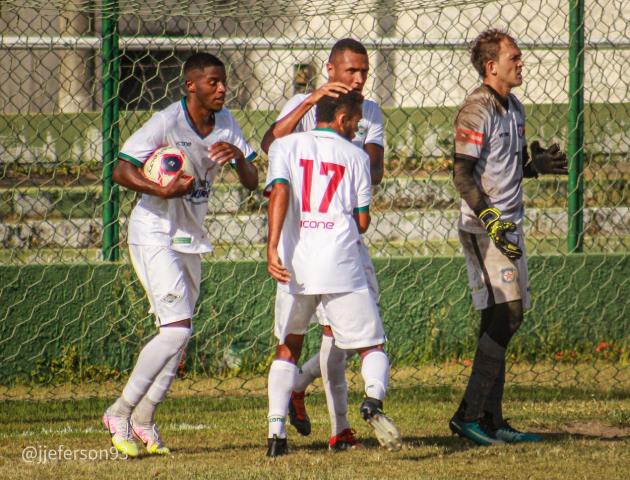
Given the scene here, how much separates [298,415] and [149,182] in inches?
58.7

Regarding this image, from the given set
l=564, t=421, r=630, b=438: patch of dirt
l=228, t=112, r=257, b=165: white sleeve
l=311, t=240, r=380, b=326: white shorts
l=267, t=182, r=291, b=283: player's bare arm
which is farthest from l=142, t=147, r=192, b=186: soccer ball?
l=564, t=421, r=630, b=438: patch of dirt

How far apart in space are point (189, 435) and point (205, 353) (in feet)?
5.77

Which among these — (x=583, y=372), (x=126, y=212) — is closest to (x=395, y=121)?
(x=126, y=212)

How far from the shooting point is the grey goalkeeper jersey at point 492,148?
18.9 ft

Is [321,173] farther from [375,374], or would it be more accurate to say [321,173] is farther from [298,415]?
[298,415]

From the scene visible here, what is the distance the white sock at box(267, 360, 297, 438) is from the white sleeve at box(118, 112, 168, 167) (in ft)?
4.08

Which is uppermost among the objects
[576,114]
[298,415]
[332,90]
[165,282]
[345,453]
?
[576,114]

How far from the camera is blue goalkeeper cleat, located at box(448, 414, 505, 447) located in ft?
19.1

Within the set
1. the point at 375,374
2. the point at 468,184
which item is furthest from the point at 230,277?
the point at 375,374

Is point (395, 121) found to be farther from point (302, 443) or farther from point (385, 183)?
point (302, 443)

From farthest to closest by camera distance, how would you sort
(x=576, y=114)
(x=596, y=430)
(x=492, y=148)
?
(x=576, y=114), (x=596, y=430), (x=492, y=148)

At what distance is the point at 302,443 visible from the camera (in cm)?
594

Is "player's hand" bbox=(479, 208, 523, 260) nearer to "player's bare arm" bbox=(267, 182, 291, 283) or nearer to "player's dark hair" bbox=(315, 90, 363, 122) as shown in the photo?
"player's dark hair" bbox=(315, 90, 363, 122)

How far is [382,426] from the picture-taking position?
4.86 meters
